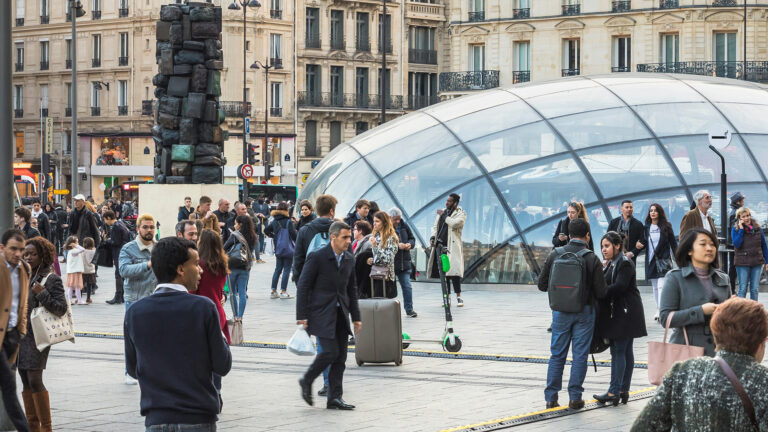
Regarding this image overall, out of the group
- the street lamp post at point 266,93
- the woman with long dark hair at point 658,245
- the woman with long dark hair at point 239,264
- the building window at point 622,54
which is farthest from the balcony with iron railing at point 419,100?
the woman with long dark hair at point 239,264

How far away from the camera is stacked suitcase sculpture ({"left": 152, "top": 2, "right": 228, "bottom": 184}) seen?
86.4 feet

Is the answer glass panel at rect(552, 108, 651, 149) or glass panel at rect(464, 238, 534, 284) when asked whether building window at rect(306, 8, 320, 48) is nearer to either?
glass panel at rect(552, 108, 651, 149)

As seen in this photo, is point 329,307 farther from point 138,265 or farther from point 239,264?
point 239,264

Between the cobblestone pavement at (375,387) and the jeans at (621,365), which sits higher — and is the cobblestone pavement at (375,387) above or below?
below

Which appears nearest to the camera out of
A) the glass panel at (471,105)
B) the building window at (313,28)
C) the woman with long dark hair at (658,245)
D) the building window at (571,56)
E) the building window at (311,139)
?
the woman with long dark hair at (658,245)

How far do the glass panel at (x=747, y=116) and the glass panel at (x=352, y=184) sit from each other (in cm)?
715

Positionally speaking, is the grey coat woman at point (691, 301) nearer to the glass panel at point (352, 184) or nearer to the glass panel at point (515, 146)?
the glass panel at point (515, 146)

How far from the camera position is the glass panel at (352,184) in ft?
85.5

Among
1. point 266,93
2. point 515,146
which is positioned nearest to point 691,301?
point 515,146

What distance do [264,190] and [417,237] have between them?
113 ft

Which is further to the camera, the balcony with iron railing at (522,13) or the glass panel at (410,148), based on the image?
the balcony with iron railing at (522,13)

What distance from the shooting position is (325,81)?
77312 millimetres

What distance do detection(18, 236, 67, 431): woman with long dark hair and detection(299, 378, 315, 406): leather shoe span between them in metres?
2.17

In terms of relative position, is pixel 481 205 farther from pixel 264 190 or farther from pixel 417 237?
pixel 264 190
